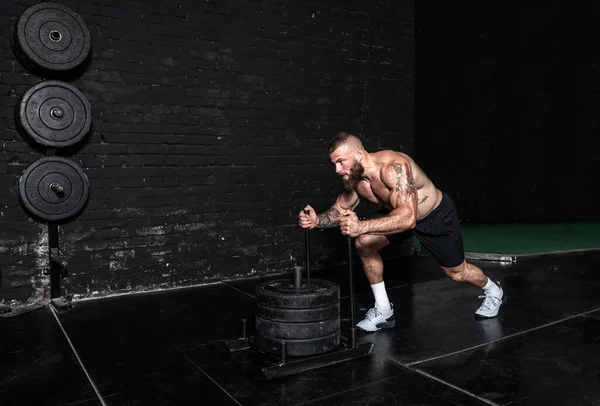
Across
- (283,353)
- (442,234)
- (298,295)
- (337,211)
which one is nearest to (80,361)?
(283,353)

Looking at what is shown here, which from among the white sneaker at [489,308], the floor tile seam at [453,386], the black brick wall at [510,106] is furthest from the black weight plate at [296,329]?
the black brick wall at [510,106]

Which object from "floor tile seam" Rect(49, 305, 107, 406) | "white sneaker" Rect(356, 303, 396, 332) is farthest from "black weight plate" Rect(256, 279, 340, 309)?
"floor tile seam" Rect(49, 305, 107, 406)

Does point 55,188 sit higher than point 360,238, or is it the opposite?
point 55,188

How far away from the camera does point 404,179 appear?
8.55 ft

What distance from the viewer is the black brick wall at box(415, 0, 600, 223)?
780cm

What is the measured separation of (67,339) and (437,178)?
20.5ft

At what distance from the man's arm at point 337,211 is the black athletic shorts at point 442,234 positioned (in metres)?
0.39

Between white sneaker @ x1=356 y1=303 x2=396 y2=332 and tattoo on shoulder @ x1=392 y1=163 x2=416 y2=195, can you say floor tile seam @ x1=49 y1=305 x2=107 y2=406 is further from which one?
tattoo on shoulder @ x1=392 y1=163 x2=416 y2=195

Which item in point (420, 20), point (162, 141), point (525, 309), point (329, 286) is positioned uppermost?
point (420, 20)

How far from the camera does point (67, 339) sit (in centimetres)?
290

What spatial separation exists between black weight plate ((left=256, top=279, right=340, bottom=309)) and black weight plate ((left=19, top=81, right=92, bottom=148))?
1.98 meters

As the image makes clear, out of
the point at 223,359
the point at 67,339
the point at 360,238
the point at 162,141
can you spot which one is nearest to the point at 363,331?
the point at 360,238

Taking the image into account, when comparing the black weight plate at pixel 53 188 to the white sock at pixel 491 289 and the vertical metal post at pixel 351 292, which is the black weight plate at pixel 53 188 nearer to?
the vertical metal post at pixel 351 292

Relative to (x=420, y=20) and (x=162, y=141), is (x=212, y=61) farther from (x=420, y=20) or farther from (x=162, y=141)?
(x=420, y=20)
